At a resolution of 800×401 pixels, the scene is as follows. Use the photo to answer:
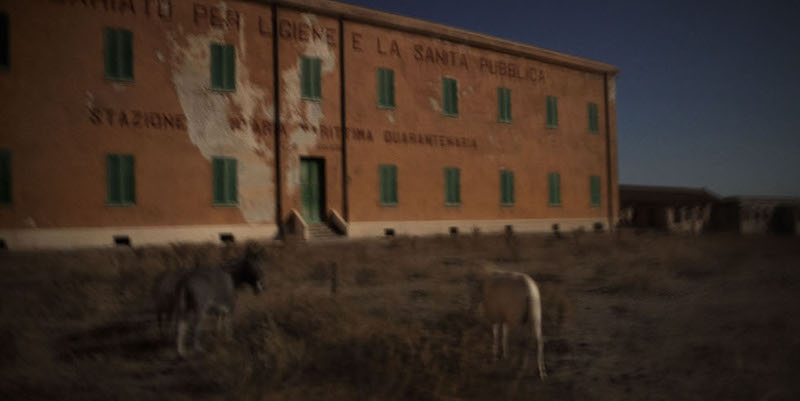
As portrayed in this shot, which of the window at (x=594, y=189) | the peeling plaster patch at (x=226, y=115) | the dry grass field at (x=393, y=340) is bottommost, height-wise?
the dry grass field at (x=393, y=340)

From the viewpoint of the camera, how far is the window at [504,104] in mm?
20469

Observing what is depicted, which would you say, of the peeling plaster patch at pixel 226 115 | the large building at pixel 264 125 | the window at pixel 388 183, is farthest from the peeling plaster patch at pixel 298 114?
the window at pixel 388 183

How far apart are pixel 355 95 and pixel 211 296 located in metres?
12.8

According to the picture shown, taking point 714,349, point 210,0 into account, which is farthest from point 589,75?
point 714,349

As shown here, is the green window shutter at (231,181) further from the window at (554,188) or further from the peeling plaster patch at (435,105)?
the window at (554,188)

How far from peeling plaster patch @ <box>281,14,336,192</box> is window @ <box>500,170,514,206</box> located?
7.82 m

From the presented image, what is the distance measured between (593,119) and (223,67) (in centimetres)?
1652

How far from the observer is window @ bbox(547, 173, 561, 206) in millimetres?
21750

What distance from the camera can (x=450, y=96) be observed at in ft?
63.2

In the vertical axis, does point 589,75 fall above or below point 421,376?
above

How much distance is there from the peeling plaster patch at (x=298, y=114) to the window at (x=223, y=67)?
1507 mm

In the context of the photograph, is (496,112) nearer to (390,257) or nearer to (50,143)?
(390,257)

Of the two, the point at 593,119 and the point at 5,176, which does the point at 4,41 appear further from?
the point at 593,119

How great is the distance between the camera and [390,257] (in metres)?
12.3
